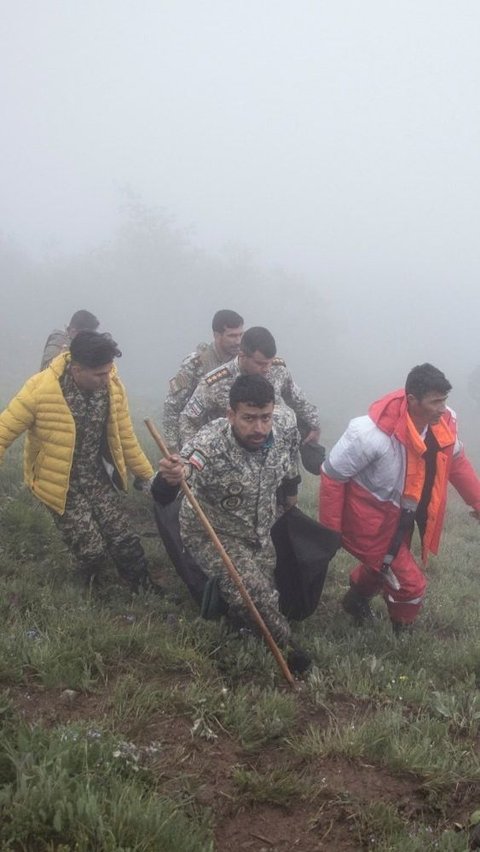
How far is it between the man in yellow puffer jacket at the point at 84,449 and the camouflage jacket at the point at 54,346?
7.26 feet

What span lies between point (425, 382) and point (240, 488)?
5.61 ft

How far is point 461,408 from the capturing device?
60.7 m

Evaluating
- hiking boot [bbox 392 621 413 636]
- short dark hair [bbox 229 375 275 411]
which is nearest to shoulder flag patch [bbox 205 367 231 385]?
short dark hair [bbox 229 375 275 411]

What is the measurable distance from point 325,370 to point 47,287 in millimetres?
32328

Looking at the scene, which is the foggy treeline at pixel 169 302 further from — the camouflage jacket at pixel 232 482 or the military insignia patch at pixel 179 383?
the camouflage jacket at pixel 232 482

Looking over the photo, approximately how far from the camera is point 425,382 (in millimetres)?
4633

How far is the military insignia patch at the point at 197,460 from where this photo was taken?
168 inches

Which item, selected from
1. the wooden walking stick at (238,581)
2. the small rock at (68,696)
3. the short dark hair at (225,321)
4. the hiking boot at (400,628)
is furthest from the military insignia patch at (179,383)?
the small rock at (68,696)

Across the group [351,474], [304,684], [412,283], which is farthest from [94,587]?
[412,283]

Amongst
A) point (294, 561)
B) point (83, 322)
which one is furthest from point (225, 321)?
point (294, 561)

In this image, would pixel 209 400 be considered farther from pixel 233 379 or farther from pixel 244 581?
pixel 244 581

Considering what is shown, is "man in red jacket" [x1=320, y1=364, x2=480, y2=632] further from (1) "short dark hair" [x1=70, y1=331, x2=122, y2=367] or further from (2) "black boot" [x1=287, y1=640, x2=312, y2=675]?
(1) "short dark hair" [x1=70, y1=331, x2=122, y2=367]

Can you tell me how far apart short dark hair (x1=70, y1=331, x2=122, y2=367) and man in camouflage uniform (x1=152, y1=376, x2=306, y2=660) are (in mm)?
1033

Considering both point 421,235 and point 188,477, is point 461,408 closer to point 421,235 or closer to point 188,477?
point 188,477
